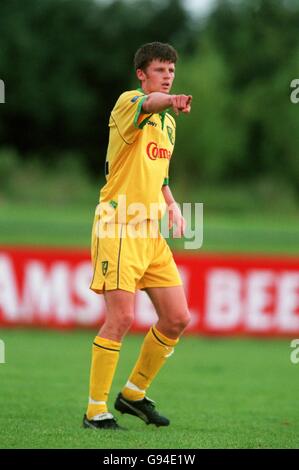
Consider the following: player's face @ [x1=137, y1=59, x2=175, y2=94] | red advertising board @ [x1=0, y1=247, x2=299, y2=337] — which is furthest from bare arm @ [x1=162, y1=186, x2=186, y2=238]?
red advertising board @ [x1=0, y1=247, x2=299, y2=337]

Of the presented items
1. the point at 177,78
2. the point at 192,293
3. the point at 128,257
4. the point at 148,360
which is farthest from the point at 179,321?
the point at 177,78

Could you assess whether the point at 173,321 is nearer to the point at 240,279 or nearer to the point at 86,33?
the point at 240,279

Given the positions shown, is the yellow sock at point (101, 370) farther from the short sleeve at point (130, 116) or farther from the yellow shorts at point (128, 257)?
the short sleeve at point (130, 116)

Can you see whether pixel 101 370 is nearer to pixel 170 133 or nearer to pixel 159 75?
pixel 170 133

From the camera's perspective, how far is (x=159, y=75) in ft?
22.5

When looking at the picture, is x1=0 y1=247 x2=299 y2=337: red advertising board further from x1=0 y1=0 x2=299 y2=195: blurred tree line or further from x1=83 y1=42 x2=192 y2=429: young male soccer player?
x1=0 y1=0 x2=299 y2=195: blurred tree line

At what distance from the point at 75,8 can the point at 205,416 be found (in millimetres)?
53405

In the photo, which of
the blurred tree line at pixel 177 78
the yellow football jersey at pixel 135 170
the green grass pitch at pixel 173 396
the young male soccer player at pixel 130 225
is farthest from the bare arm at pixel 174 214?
the blurred tree line at pixel 177 78

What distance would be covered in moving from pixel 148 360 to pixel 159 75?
202 centimetres

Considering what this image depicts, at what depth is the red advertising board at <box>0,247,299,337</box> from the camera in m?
15.6

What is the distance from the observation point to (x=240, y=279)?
51.6ft

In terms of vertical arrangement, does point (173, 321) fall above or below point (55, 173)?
below

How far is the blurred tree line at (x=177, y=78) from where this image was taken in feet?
168
